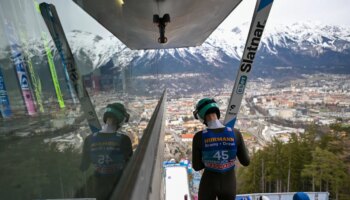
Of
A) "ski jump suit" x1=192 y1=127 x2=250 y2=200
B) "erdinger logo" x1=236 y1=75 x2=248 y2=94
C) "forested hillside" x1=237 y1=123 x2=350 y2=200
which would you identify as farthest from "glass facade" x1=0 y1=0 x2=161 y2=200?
"forested hillside" x1=237 y1=123 x2=350 y2=200

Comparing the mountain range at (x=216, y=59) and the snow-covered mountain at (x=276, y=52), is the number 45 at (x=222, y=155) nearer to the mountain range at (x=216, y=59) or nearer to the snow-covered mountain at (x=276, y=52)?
the mountain range at (x=216, y=59)

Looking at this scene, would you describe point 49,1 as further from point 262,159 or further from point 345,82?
point 345,82

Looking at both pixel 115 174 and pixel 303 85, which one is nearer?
pixel 115 174

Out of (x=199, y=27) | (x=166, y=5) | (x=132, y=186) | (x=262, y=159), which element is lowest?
(x=262, y=159)

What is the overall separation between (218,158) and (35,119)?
2190 mm

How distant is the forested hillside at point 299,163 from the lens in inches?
519

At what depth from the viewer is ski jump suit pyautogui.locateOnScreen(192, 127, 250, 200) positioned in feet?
8.17

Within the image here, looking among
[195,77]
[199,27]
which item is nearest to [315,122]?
[195,77]

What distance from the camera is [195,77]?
15258mm

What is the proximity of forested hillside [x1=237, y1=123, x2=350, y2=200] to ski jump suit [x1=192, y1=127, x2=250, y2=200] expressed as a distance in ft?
37.5

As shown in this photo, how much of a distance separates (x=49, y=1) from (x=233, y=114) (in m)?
3.81

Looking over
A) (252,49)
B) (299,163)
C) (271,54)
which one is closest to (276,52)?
(271,54)

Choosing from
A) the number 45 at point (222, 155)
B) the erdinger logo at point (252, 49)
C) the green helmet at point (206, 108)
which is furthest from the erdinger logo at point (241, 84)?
the number 45 at point (222, 155)

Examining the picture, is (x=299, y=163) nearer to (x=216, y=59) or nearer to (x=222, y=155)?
(x=216, y=59)
